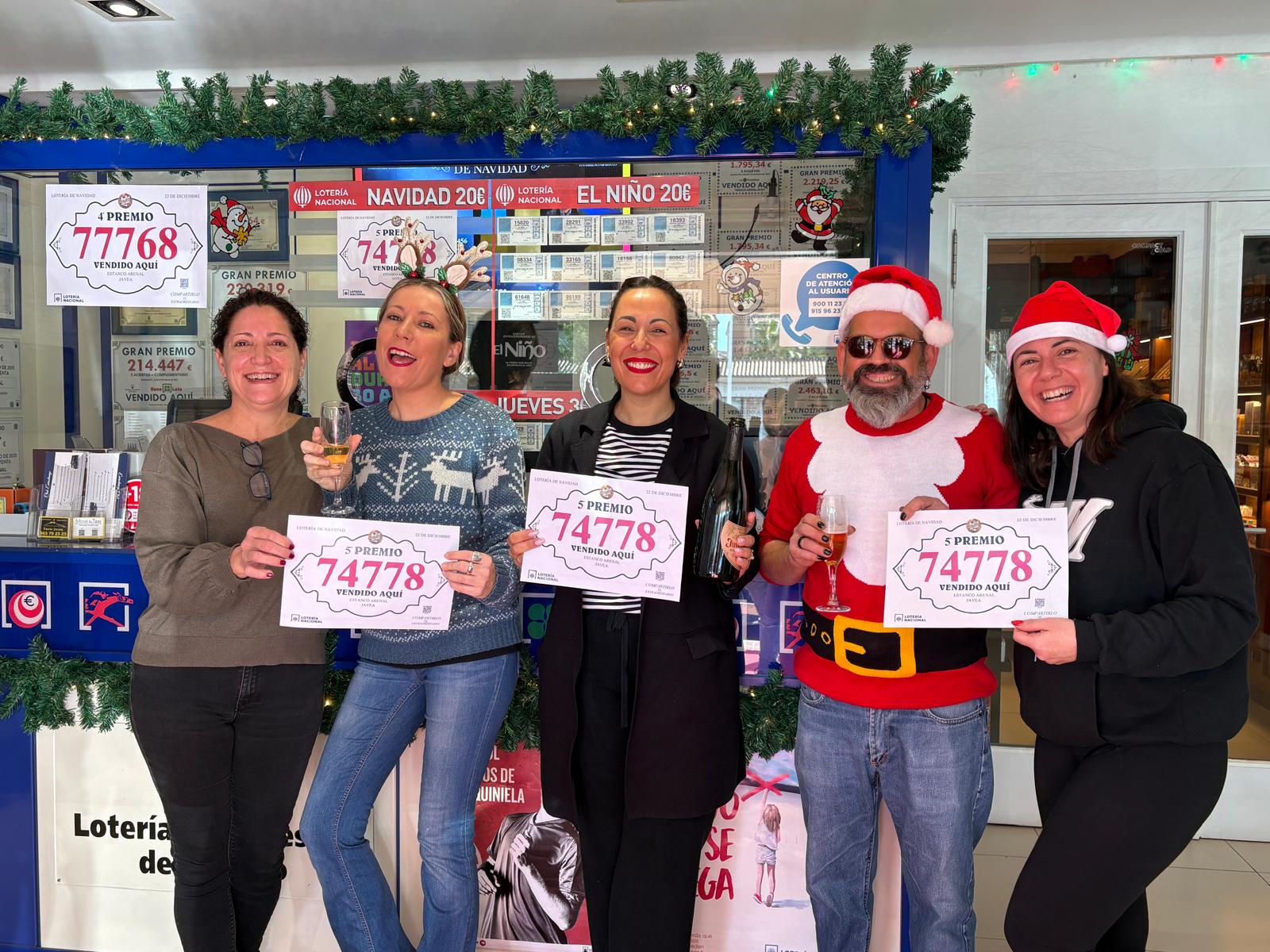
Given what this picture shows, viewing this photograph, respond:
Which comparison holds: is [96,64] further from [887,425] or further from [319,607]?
[887,425]

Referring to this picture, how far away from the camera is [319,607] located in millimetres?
2006

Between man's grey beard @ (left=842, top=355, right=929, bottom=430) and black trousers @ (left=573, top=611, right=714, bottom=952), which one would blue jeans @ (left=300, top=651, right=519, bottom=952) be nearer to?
black trousers @ (left=573, top=611, right=714, bottom=952)

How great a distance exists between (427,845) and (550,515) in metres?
0.88

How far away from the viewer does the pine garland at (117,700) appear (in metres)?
2.49

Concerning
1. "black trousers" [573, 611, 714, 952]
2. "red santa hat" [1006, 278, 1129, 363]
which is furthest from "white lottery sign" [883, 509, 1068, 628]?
"black trousers" [573, 611, 714, 952]

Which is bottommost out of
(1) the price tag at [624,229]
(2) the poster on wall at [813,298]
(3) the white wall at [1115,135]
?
(2) the poster on wall at [813,298]

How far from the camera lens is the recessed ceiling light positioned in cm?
310

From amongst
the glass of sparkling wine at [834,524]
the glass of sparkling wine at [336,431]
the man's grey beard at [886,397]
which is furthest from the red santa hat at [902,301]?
the glass of sparkling wine at [336,431]

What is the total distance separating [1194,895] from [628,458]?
9.56 ft

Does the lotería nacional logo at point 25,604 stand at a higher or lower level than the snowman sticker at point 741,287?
lower

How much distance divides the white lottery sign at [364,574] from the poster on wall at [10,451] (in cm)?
174

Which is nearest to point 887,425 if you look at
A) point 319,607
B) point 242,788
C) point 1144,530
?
point 1144,530

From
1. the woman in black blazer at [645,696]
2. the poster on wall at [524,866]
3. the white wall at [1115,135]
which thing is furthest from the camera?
the white wall at [1115,135]

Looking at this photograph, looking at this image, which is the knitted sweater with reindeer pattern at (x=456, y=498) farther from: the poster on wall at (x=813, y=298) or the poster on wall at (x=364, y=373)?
the poster on wall at (x=813, y=298)
